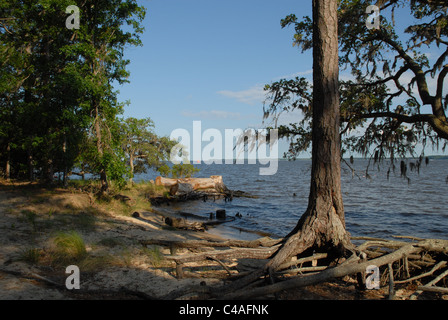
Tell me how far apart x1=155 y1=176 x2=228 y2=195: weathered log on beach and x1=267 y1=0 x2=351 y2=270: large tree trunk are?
21238 mm

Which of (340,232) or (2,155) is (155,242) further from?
(2,155)

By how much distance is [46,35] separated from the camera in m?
16.4

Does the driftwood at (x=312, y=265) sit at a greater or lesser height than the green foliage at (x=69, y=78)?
lesser

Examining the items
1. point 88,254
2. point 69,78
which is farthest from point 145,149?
point 88,254

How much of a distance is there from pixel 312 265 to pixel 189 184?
879 inches

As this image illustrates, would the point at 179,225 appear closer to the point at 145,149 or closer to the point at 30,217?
the point at 30,217

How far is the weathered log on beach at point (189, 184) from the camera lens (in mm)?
27047

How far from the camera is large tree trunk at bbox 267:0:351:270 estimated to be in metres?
6.35

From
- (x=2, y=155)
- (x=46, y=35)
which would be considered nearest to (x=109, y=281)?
(x=46, y=35)

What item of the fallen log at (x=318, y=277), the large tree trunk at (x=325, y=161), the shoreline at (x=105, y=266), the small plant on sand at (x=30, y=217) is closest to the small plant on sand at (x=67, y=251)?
the shoreline at (x=105, y=266)

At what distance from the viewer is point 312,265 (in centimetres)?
629

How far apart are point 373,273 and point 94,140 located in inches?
522

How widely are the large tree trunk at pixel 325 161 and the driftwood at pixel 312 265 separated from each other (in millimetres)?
370

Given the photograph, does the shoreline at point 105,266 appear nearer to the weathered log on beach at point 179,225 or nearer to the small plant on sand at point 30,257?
the small plant on sand at point 30,257
